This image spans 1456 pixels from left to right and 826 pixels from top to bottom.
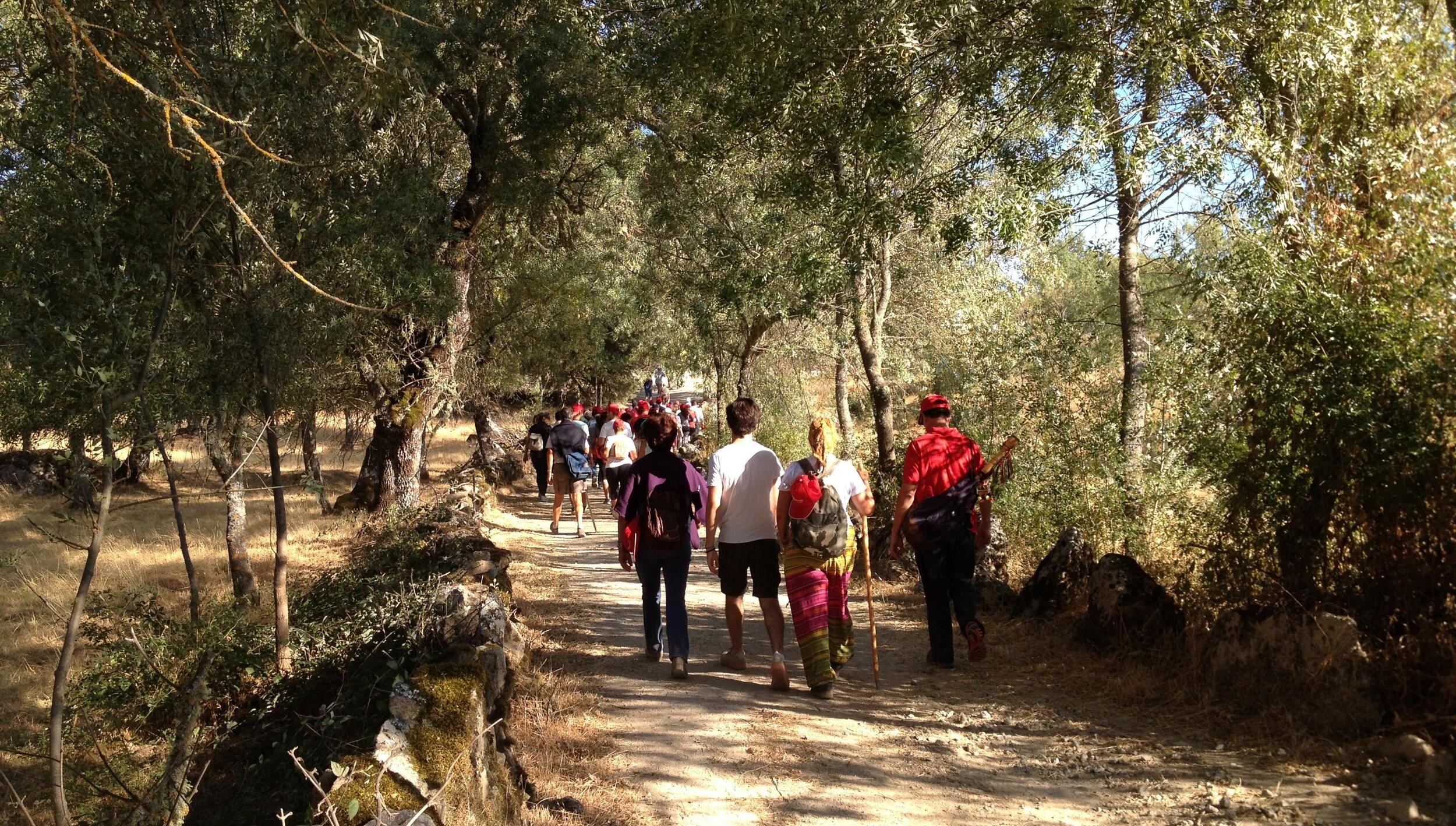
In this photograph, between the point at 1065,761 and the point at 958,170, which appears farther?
the point at 958,170

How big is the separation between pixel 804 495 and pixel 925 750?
1896mm

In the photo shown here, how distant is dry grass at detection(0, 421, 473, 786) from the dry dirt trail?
3.57 meters

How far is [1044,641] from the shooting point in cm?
828

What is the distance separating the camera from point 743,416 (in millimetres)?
7859

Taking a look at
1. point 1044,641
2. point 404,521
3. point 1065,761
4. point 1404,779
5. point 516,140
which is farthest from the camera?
point 516,140

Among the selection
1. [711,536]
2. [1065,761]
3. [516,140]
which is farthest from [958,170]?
[516,140]

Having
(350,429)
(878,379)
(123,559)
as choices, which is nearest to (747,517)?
(878,379)

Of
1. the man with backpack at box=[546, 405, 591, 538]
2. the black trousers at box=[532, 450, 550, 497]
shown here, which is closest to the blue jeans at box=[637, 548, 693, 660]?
the man with backpack at box=[546, 405, 591, 538]

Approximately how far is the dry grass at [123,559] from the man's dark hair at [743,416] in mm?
3669

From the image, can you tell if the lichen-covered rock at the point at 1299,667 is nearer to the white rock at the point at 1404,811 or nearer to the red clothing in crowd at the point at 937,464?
the white rock at the point at 1404,811

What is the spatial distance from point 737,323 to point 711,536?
50.5 ft

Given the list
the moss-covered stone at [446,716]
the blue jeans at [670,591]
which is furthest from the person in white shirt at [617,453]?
the moss-covered stone at [446,716]

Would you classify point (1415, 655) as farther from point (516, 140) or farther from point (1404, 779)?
point (516, 140)

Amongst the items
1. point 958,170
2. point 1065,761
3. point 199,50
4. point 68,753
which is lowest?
point 68,753
